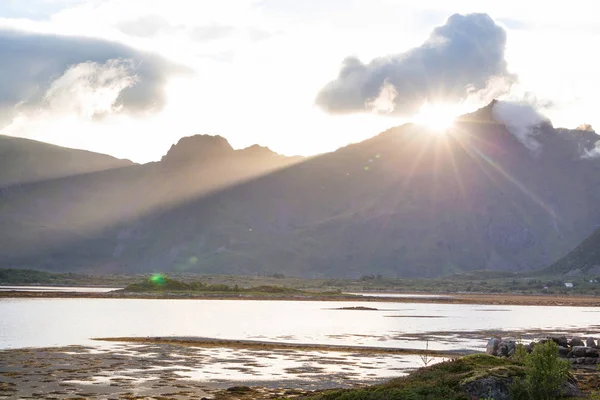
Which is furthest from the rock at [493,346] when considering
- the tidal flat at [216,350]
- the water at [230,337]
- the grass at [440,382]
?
the grass at [440,382]

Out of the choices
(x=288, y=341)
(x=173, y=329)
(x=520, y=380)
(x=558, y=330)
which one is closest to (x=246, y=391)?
(x=520, y=380)

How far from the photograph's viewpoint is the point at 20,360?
50.9m

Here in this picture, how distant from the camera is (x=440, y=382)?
32688 millimetres

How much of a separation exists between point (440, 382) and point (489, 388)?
7.04 ft

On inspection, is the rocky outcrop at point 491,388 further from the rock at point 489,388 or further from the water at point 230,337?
the water at point 230,337

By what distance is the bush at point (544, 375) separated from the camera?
103 feet

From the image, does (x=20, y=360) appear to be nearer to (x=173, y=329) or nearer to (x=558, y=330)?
(x=173, y=329)

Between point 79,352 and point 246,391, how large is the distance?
22.2 m

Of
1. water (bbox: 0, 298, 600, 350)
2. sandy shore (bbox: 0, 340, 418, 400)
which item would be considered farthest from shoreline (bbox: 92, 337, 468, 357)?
water (bbox: 0, 298, 600, 350)

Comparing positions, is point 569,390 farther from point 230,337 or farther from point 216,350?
point 230,337

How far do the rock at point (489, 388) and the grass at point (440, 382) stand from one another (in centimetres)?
27

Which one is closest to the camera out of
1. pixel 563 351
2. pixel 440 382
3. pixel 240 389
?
pixel 440 382

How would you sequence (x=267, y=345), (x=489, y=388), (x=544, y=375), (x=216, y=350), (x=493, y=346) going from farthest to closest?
(x=267, y=345), (x=216, y=350), (x=493, y=346), (x=489, y=388), (x=544, y=375)

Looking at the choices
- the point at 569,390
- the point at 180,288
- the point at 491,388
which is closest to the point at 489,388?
the point at 491,388
